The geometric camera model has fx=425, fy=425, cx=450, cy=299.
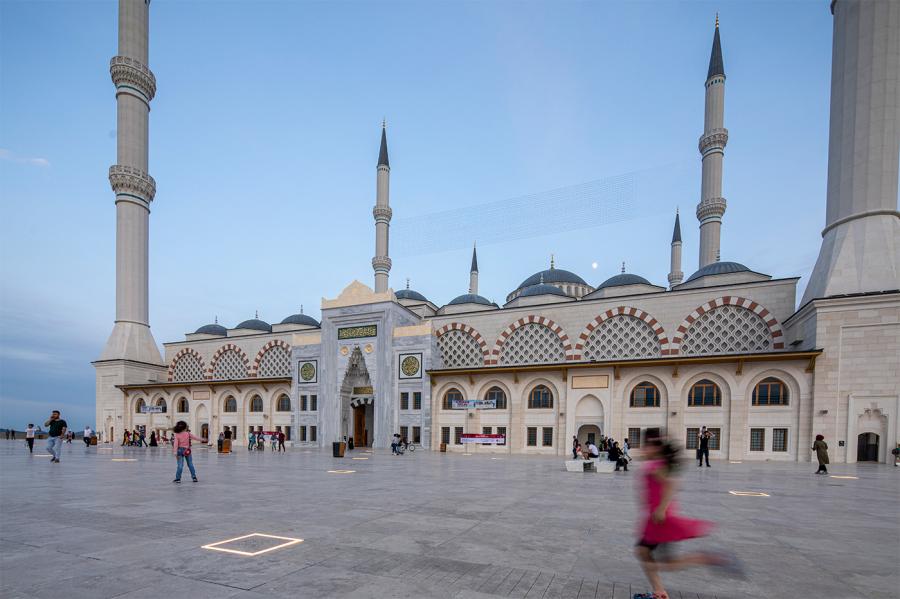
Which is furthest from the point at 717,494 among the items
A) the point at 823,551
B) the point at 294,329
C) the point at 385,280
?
the point at 294,329

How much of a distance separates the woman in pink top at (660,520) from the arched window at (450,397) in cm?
2354

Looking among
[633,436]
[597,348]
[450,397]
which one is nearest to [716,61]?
[597,348]

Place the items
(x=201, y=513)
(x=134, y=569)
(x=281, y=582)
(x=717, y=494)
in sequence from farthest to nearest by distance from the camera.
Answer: (x=717, y=494), (x=201, y=513), (x=134, y=569), (x=281, y=582)

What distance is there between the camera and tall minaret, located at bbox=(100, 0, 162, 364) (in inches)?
1396

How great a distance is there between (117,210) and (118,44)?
46.6 ft

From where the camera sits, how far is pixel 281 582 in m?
3.86

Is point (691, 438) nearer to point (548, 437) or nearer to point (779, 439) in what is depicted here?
point (779, 439)

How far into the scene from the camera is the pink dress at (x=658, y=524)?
3279 mm

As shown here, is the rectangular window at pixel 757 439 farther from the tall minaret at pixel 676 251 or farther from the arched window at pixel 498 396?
the tall minaret at pixel 676 251

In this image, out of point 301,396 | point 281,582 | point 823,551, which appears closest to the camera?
point 281,582

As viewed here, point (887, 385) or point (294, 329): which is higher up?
point (294, 329)

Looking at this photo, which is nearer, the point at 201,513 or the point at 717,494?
the point at 201,513

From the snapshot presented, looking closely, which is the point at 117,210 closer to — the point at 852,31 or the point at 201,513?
the point at 201,513

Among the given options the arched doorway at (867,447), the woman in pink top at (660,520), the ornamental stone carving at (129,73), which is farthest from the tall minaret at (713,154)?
the ornamental stone carving at (129,73)
